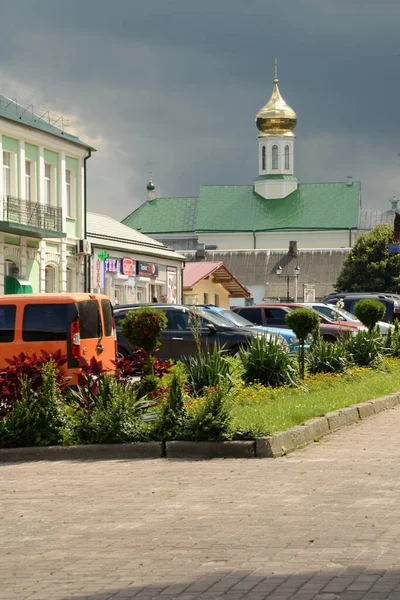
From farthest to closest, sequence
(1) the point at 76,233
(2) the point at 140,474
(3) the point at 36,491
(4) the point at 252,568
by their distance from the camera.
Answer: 1. (1) the point at 76,233
2. (2) the point at 140,474
3. (3) the point at 36,491
4. (4) the point at 252,568

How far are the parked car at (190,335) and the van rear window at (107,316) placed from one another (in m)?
4.46

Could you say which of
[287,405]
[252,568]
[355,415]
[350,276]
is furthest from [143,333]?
[350,276]

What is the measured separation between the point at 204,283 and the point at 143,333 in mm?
55637

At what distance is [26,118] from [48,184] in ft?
10.7

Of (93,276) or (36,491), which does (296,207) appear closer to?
(93,276)

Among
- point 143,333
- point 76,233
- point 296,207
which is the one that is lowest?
point 143,333

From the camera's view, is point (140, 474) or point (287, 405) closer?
point (140, 474)

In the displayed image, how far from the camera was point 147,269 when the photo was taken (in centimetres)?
5641

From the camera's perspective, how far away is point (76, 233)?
4797 centimetres

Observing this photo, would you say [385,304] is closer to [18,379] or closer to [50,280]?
[50,280]

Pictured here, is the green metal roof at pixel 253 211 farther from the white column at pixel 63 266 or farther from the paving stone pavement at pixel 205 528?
the paving stone pavement at pixel 205 528

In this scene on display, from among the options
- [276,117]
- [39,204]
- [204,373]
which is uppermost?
[276,117]

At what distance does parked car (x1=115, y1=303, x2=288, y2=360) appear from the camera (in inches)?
997

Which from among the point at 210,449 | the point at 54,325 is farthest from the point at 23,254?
the point at 210,449
